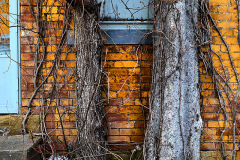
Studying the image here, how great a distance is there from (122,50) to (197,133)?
1.36m

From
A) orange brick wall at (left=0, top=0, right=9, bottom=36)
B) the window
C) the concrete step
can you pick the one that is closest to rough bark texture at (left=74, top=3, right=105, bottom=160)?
the concrete step

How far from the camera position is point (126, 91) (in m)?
2.77

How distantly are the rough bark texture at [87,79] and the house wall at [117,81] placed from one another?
270 millimetres

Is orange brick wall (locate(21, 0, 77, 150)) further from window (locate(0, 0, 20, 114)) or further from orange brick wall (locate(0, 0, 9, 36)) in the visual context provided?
orange brick wall (locate(0, 0, 9, 36))

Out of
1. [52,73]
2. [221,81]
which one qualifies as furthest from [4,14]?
[221,81]

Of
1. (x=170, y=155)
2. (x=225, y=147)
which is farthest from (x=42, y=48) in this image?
(x=225, y=147)

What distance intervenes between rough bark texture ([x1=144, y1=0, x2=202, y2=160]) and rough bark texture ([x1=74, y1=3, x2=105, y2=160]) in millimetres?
744

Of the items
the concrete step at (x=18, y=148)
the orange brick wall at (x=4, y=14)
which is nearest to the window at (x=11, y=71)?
the orange brick wall at (x=4, y=14)

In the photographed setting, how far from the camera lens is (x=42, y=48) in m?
2.75

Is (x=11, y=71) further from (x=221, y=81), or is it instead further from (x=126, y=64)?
(x=221, y=81)

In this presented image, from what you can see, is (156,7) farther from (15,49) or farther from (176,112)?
(15,49)

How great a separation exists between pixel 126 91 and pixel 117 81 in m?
0.18

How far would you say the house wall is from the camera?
275 centimetres

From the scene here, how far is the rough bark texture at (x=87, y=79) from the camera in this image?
2.47m
